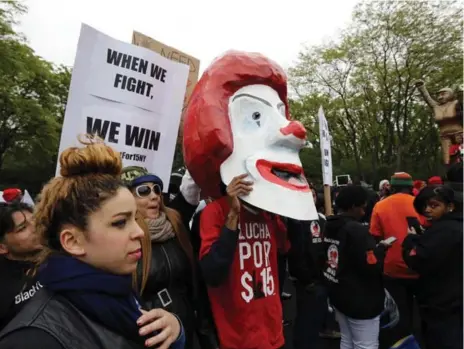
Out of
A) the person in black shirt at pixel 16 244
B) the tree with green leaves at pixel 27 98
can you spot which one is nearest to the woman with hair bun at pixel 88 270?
the person in black shirt at pixel 16 244

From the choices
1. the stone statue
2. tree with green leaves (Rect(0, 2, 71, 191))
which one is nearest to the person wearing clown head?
the stone statue

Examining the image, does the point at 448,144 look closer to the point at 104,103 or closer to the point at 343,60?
the point at 104,103

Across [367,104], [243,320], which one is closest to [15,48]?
[367,104]

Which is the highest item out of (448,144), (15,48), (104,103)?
(15,48)

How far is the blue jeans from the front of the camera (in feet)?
12.3

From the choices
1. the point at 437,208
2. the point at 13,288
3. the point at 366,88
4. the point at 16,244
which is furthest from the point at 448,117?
the point at 366,88

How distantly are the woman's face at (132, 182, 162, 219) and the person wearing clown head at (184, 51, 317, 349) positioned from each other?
249 millimetres

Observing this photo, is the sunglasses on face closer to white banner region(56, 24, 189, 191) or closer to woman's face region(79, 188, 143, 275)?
white banner region(56, 24, 189, 191)

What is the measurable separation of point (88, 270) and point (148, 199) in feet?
3.85

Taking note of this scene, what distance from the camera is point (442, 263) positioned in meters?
2.81

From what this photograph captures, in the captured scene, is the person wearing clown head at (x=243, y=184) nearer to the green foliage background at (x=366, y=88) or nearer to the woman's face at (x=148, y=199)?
the woman's face at (x=148, y=199)

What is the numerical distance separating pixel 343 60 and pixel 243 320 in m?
18.2

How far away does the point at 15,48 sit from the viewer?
1585cm

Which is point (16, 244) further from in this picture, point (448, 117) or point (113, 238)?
point (448, 117)
